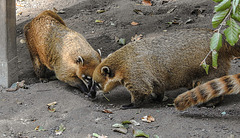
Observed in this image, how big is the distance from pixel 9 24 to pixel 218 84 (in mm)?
3354

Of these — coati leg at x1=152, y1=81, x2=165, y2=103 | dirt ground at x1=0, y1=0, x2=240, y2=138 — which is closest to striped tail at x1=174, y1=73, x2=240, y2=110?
dirt ground at x1=0, y1=0, x2=240, y2=138

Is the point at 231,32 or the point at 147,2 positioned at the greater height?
the point at 231,32

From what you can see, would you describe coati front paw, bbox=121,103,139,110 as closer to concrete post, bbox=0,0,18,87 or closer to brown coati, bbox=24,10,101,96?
brown coati, bbox=24,10,101,96

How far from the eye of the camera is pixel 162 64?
5113mm

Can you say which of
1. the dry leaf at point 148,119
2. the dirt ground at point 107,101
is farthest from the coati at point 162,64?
the dry leaf at point 148,119

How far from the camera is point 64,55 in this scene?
20.2 feet

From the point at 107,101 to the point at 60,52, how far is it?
1322mm

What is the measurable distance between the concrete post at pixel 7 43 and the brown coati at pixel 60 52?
786 mm

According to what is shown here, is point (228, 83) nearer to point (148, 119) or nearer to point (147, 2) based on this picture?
point (148, 119)

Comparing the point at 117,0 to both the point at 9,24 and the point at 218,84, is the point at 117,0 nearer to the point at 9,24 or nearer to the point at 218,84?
the point at 9,24

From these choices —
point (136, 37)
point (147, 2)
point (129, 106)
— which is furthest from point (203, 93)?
point (147, 2)

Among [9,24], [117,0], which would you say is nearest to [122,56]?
[9,24]

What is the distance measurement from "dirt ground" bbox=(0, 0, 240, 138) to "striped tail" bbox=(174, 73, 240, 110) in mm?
259

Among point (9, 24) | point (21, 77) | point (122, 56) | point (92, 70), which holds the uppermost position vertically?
point (9, 24)
